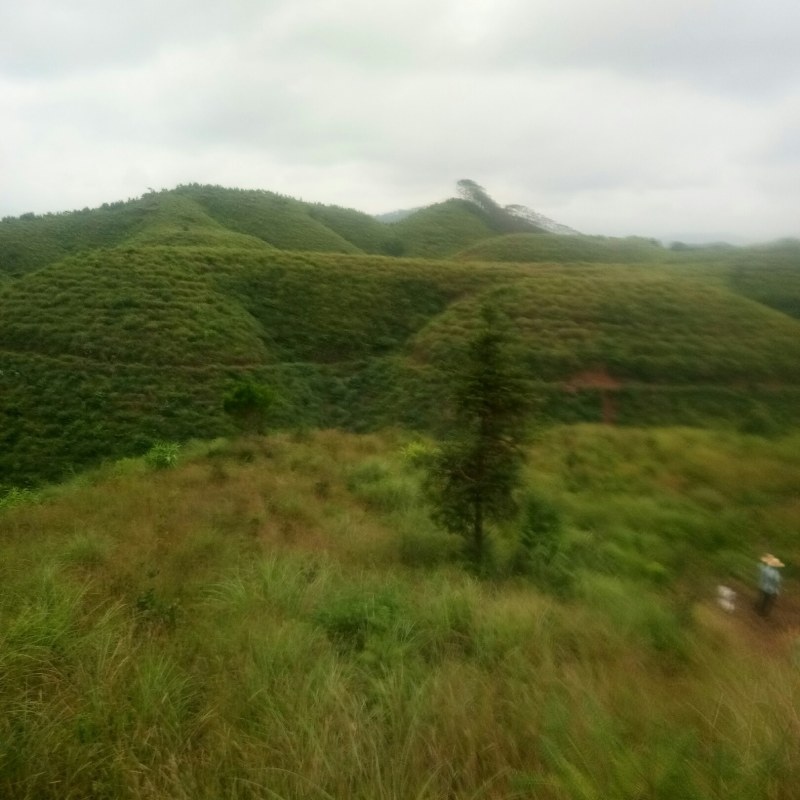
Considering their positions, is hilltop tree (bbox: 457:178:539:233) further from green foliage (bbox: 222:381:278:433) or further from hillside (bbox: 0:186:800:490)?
green foliage (bbox: 222:381:278:433)

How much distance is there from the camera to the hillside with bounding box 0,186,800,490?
23.0 m

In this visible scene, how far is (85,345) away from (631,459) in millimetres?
23106

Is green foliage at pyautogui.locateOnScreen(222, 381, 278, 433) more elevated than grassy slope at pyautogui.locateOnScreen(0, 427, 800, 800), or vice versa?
grassy slope at pyautogui.locateOnScreen(0, 427, 800, 800)

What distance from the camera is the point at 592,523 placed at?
1062cm

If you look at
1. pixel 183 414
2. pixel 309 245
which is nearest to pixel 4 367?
pixel 183 414

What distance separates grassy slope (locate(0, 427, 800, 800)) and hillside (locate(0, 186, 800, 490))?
13.2m

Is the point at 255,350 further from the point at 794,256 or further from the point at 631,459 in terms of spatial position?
the point at 794,256

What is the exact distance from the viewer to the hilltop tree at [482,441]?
8.15 meters

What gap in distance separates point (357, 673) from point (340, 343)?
91.9 ft

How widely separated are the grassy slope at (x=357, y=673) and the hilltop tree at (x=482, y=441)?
54 cm

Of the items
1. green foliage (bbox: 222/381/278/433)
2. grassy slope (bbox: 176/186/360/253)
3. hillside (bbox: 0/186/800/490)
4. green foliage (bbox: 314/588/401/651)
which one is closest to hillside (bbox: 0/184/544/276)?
grassy slope (bbox: 176/186/360/253)

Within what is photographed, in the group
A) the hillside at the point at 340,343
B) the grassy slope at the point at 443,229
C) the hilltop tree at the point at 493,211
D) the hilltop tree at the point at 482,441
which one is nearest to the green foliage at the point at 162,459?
the hillside at the point at 340,343

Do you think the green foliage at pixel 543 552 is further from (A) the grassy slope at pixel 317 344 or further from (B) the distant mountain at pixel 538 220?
(B) the distant mountain at pixel 538 220

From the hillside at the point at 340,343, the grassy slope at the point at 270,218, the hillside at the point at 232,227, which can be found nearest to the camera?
→ the hillside at the point at 340,343
